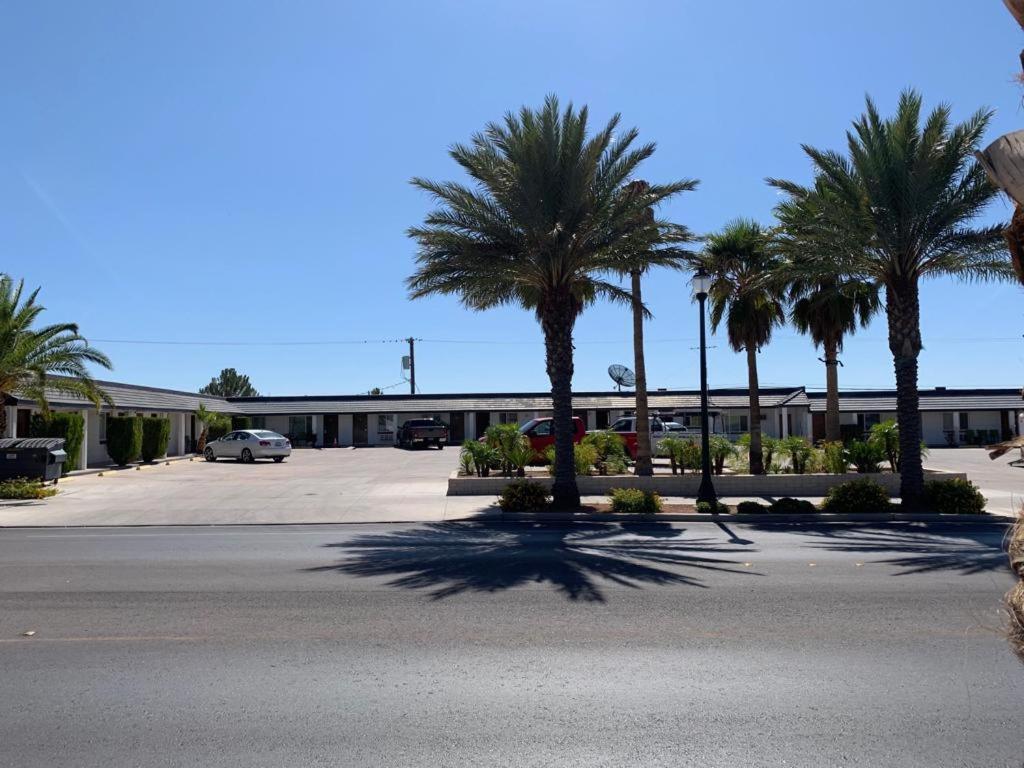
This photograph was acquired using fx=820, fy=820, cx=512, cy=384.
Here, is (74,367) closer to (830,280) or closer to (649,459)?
(649,459)

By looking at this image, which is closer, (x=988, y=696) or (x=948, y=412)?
(x=988, y=696)

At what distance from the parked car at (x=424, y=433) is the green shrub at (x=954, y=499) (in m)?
29.8

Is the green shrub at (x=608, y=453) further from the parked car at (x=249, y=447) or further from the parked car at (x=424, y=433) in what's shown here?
the parked car at (x=424, y=433)

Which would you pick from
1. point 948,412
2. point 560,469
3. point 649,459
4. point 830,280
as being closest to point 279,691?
point 560,469

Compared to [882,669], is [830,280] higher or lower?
higher

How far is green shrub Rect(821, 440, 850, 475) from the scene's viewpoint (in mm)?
21453

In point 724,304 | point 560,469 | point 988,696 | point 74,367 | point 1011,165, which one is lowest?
point 988,696

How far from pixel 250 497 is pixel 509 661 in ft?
52.3

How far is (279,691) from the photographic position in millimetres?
5688

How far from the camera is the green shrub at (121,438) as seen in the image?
3011 centimetres

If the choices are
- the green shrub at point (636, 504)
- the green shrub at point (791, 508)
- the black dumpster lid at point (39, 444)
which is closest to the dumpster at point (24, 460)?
the black dumpster lid at point (39, 444)

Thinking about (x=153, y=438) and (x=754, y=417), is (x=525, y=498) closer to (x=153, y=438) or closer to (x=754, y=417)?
(x=754, y=417)

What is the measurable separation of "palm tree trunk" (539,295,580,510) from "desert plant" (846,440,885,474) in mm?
8573

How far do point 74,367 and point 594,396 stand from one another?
32.1 metres
